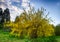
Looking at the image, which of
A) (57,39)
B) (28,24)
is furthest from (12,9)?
(57,39)

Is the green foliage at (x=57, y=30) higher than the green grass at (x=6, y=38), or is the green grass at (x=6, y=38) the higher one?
the green foliage at (x=57, y=30)

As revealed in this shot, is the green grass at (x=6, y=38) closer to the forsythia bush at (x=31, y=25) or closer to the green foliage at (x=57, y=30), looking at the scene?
the forsythia bush at (x=31, y=25)

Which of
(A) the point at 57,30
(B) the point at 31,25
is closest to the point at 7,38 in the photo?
(B) the point at 31,25

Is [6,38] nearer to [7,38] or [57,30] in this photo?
[7,38]

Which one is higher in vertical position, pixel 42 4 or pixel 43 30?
pixel 42 4

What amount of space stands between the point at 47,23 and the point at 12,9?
637 mm

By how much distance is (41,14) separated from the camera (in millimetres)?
3625

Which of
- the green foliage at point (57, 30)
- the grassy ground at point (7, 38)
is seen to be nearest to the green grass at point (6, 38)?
the grassy ground at point (7, 38)

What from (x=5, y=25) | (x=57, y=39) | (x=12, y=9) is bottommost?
(x=57, y=39)

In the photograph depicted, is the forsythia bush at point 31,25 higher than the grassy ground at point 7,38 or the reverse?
higher

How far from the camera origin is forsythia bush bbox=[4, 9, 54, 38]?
3621mm

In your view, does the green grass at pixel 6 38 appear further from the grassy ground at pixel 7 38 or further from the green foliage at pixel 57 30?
the green foliage at pixel 57 30

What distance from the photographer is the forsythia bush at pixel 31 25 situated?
3621mm

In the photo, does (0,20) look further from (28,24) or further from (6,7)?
(28,24)
